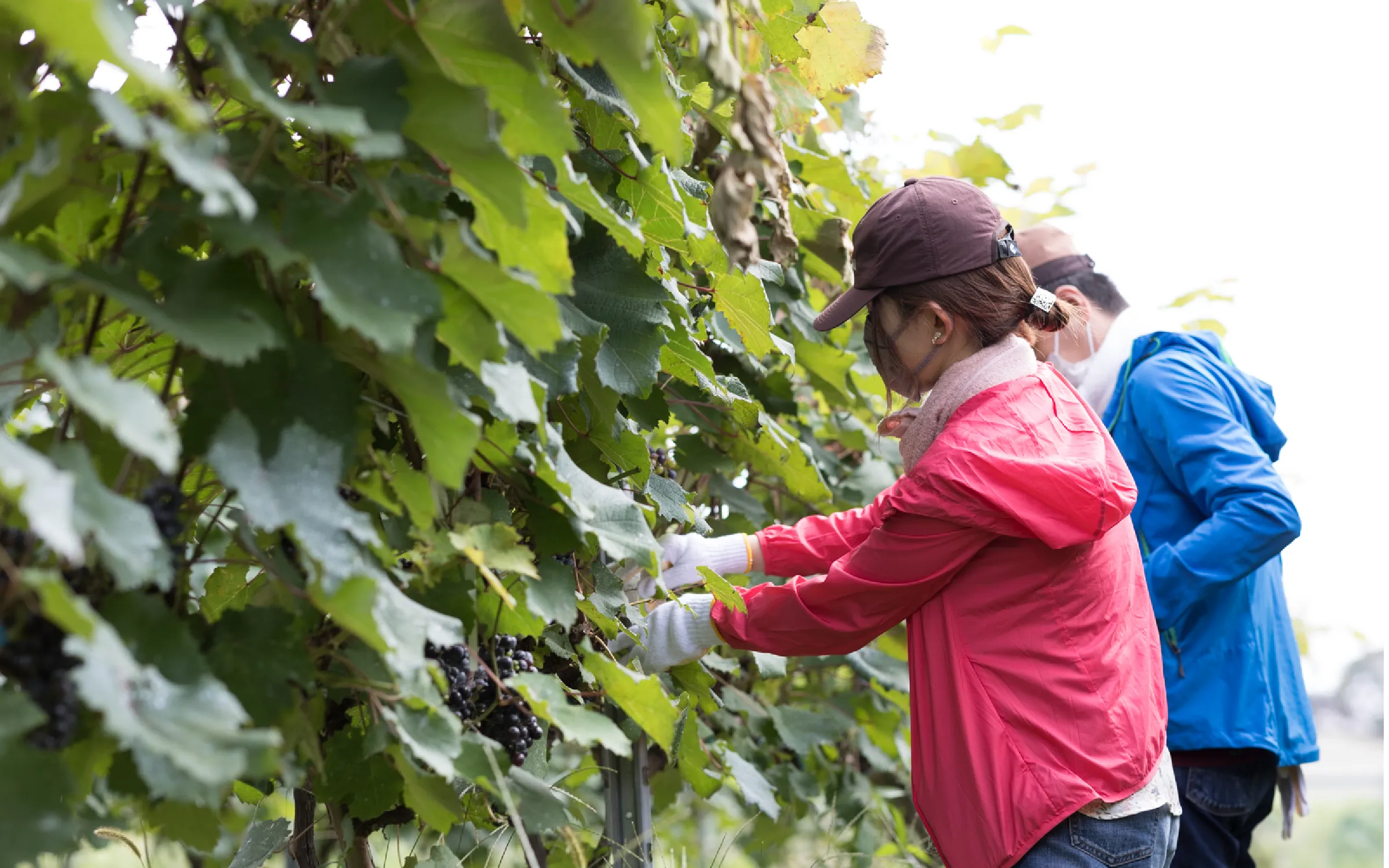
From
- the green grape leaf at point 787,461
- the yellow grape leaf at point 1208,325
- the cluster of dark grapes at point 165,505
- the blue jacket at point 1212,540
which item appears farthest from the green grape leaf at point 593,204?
the yellow grape leaf at point 1208,325

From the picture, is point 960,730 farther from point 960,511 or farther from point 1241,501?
point 1241,501

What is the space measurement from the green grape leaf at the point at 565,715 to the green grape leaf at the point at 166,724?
0.42m

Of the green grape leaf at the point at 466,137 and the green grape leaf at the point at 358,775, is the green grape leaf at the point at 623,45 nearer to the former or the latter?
the green grape leaf at the point at 466,137

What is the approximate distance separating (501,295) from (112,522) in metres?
0.35

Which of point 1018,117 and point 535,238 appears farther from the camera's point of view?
point 1018,117

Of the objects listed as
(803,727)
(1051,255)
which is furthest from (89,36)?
(1051,255)

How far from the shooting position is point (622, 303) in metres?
1.47

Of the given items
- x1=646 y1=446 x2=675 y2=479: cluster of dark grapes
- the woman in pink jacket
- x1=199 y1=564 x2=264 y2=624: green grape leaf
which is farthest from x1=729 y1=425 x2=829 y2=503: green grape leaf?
x1=199 y1=564 x2=264 y2=624: green grape leaf

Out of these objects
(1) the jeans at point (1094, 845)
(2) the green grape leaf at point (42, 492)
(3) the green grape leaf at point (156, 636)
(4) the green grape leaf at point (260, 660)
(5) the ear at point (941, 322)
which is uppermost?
(2) the green grape leaf at point (42, 492)

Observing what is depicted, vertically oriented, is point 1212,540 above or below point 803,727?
above

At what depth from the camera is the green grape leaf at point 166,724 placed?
726mm

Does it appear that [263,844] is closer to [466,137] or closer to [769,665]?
[769,665]

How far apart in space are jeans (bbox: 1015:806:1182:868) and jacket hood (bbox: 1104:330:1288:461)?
1184mm

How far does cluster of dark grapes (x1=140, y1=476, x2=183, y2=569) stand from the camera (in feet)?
3.01
